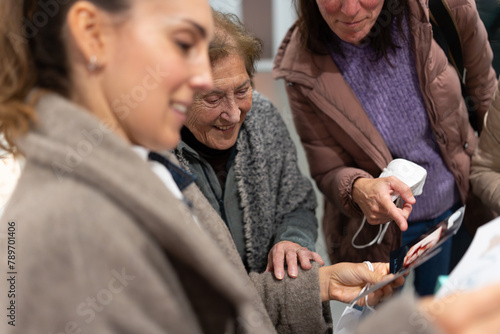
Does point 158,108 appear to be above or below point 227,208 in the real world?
above

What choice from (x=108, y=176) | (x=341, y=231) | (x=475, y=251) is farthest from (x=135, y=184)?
(x=341, y=231)

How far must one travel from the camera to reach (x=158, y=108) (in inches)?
28.4

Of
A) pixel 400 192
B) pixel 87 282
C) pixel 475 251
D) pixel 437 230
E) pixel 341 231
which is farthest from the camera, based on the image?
pixel 341 231

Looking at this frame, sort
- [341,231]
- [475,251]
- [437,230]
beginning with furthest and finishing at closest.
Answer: [341,231], [437,230], [475,251]

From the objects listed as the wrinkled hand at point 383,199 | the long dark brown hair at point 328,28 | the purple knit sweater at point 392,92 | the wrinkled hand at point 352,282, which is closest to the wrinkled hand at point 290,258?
the wrinkled hand at point 352,282

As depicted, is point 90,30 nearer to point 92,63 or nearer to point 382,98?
point 92,63

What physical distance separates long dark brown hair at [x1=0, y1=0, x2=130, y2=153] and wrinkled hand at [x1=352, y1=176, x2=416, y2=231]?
0.91m

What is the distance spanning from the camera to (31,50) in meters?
0.74

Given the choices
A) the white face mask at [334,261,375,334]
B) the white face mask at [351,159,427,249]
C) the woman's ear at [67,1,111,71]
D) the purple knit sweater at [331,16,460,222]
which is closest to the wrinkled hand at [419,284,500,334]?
the white face mask at [334,261,375,334]

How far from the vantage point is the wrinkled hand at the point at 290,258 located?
3.90ft

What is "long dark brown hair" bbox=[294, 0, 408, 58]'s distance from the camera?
146 cm

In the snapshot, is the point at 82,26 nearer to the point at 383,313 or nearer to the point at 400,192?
the point at 383,313

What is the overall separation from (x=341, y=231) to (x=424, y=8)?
0.83 meters

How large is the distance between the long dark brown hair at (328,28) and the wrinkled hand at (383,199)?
42cm
